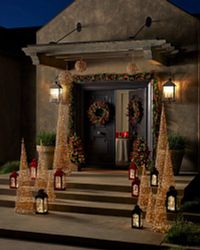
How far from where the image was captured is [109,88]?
11.9 meters

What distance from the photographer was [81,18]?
12.1 m

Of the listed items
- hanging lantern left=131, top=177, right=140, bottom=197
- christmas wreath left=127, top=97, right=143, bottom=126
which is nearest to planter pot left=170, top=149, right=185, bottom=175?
christmas wreath left=127, top=97, right=143, bottom=126

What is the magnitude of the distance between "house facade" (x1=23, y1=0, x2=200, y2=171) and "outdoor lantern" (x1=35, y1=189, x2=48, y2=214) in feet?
12.5

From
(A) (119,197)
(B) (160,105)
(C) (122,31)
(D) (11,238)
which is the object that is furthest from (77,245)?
(C) (122,31)

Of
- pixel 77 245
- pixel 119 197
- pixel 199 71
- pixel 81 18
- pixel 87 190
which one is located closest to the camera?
pixel 77 245

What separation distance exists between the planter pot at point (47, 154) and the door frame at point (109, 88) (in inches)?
41.2

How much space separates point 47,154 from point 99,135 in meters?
1.60

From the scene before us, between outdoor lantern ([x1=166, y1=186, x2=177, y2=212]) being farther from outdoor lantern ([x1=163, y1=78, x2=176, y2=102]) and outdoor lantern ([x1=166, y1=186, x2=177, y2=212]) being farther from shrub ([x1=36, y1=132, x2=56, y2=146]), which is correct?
shrub ([x1=36, y1=132, x2=56, y2=146])

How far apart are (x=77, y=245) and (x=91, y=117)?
18.3ft

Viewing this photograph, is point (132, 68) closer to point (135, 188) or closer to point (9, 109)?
point (135, 188)

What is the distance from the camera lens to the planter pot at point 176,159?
10359 millimetres

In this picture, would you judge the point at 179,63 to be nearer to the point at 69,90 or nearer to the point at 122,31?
the point at 122,31

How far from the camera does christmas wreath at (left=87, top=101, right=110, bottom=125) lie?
12.0 m

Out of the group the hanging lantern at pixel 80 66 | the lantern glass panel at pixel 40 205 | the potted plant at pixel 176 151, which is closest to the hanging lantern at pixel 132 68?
the hanging lantern at pixel 80 66
